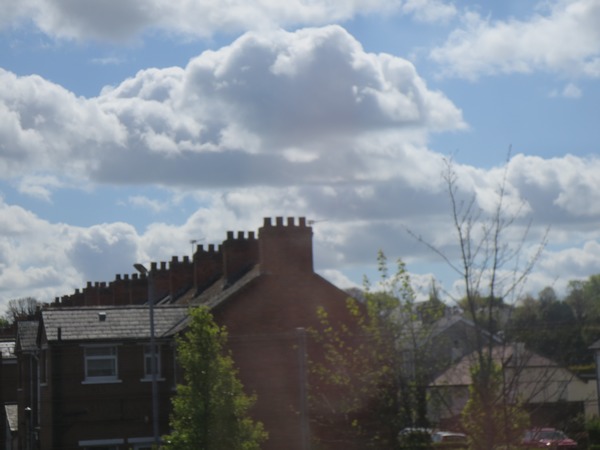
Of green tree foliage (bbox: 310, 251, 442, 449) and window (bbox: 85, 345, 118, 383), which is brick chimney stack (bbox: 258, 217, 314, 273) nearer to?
window (bbox: 85, 345, 118, 383)

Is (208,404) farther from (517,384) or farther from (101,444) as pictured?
(101,444)

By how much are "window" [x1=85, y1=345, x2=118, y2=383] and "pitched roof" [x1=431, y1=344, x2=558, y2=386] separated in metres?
21.8

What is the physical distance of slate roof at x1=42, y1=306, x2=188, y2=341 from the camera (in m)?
35.2

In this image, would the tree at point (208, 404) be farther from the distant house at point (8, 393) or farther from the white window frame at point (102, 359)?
the distant house at point (8, 393)

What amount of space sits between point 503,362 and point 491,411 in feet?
2.68

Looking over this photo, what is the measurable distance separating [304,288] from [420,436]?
24.4m

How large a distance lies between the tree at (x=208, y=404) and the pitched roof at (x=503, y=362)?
8.82 metres

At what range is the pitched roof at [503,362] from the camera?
12203 mm

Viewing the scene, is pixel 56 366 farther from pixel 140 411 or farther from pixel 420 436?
pixel 420 436

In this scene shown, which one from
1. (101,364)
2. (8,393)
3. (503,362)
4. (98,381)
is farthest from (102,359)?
(503,362)

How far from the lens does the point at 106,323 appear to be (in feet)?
119

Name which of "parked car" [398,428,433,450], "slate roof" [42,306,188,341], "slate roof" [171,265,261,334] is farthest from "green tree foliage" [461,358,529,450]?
"slate roof" [42,306,188,341]

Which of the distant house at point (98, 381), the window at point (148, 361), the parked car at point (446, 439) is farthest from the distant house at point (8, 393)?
the parked car at point (446, 439)

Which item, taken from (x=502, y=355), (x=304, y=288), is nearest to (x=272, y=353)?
(x=304, y=288)
